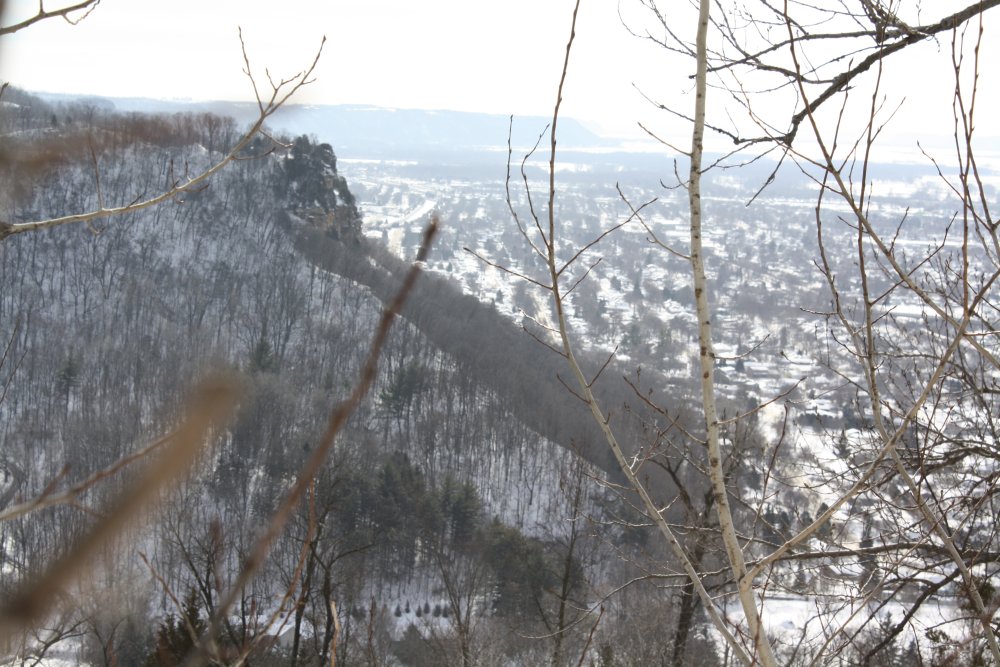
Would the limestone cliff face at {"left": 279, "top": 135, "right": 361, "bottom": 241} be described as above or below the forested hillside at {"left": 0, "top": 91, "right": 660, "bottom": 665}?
above

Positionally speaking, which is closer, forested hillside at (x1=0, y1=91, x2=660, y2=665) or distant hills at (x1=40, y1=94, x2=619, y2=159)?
forested hillside at (x1=0, y1=91, x2=660, y2=665)

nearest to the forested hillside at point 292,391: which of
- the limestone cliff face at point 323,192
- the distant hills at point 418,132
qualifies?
the limestone cliff face at point 323,192

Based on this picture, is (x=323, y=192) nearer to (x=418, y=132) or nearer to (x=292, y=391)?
(x=292, y=391)

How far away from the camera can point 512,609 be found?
24.6m

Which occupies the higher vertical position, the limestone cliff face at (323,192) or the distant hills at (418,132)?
the distant hills at (418,132)

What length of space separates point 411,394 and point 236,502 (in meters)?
10.2

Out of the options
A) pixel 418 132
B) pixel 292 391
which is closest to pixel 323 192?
pixel 292 391

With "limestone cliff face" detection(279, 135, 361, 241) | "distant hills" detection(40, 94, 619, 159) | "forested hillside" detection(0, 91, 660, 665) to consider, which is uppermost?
"distant hills" detection(40, 94, 619, 159)

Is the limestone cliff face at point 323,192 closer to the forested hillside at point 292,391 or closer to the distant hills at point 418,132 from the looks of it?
the forested hillside at point 292,391

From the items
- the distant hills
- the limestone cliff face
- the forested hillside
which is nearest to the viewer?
the forested hillside

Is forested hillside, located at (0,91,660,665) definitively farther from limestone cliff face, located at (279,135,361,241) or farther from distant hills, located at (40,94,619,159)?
distant hills, located at (40,94,619,159)

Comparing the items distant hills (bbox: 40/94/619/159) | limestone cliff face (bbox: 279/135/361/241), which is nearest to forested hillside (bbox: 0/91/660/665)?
limestone cliff face (bbox: 279/135/361/241)

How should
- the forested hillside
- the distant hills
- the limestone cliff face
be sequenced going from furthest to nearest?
1. the distant hills
2. the limestone cliff face
3. the forested hillside

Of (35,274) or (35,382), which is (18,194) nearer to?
(35,382)
